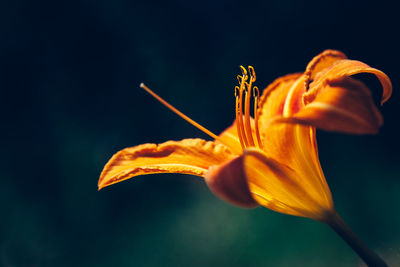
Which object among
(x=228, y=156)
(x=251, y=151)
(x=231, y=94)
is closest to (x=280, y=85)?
(x=228, y=156)

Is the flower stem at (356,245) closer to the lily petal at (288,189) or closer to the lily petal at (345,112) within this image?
the lily petal at (288,189)

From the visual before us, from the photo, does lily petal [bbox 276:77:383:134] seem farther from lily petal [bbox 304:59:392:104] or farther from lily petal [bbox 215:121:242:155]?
lily petal [bbox 215:121:242:155]

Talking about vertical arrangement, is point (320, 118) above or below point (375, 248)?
above

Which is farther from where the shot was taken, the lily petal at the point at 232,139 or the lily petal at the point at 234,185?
the lily petal at the point at 232,139

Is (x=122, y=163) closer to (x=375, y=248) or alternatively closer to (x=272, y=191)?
(x=272, y=191)

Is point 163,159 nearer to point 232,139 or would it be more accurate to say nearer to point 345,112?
point 232,139

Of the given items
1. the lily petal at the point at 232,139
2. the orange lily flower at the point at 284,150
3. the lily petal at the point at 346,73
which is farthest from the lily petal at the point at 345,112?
the lily petal at the point at 232,139
